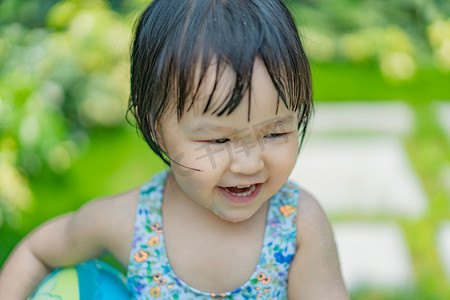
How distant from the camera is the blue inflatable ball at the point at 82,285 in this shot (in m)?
1.60

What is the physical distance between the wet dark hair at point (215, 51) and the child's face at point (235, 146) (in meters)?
0.02

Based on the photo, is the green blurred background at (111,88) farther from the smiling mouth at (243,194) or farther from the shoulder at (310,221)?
the smiling mouth at (243,194)

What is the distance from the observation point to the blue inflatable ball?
5.25ft

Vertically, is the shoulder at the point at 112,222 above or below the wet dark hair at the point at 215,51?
below

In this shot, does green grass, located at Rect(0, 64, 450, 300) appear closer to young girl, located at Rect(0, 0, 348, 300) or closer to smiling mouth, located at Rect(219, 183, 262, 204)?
young girl, located at Rect(0, 0, 348, 300)

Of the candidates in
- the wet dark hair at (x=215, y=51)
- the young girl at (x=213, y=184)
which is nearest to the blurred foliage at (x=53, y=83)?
the young girl at (x=213, y=184)

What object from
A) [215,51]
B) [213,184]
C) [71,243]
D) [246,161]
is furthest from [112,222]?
[215,51]

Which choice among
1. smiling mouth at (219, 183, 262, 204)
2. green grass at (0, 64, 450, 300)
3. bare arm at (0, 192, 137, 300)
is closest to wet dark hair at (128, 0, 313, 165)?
smiling mouth at (219, 183, 262, 204)

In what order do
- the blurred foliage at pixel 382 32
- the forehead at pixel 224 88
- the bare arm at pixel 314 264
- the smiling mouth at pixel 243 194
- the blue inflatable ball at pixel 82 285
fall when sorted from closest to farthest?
1. the forehead at pixel 224 88
2. the smiling mouth at pixel 243 194
3. the bare arm at pixel 314 264
4. the blue inflatable ball at pixel 82 285
5. the blurred foliage at pixel 382 32

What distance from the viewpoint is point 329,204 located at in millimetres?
2732

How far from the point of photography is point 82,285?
1.64 m

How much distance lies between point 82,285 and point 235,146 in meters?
0.67

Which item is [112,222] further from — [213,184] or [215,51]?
[215,51]

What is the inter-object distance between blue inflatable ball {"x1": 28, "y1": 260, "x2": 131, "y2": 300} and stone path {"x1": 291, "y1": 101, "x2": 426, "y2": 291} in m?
0.98
